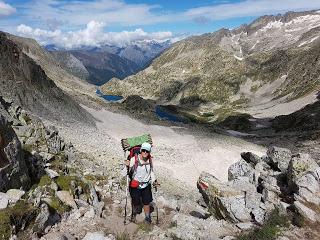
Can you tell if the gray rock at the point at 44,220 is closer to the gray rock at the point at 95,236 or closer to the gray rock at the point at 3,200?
the gray rock at the point at 3,200

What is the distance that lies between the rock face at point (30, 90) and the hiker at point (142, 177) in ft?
120

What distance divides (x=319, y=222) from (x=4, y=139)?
15160mm

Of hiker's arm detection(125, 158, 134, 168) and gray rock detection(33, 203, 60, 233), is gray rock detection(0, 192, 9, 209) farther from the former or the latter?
hiker's arm detection(125, 158, 134, 168)

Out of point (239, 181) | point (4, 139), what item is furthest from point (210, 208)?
point (4, 139)

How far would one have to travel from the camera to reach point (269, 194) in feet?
76.2

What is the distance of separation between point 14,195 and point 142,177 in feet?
19.3

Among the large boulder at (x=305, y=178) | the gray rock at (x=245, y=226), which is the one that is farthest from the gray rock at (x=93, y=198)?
the large boulder at (x=305, y=178)

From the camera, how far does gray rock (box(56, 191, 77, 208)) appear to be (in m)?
21.2

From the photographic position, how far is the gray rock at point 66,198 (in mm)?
21241

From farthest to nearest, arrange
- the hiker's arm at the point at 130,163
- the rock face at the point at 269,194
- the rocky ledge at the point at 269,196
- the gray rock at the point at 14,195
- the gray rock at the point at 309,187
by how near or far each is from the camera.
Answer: the gray rock at the point at 309,187 → the rock face at the point at 269,194 → the rocky ledge at the point at 269,196 → the hiker's arm at the point at 130,163 → the gray rock at the point at 14,195

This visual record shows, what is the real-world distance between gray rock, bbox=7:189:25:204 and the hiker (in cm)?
506

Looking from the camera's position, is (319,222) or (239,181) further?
(239,181)

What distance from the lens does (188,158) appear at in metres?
53.9

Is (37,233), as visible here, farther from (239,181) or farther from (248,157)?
(248,157)
